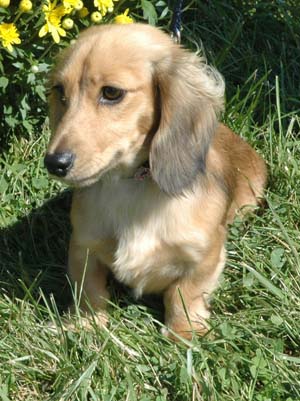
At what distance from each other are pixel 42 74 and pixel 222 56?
1055 millimetres

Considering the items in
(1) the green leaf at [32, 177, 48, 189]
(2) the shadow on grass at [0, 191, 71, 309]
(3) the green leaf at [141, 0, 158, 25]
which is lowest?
(2) the shadow on grass at [0, 191, 71, 309]

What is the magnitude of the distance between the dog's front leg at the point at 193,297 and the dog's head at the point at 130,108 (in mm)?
393

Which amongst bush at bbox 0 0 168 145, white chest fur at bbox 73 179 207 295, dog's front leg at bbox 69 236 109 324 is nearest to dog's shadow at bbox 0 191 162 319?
dog's front leg at bbox 69 236 109 324

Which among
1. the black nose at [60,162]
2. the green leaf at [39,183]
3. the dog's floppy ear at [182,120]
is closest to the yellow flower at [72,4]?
the dog's floppy ear at [182,120]

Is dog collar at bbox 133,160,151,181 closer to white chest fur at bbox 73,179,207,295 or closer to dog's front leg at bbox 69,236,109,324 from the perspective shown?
white chest fur at bbox 73,179,207,295

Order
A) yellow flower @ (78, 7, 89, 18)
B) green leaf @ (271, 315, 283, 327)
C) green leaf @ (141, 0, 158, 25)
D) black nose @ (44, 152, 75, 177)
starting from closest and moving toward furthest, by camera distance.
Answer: black nose @ (44, 152, 75, 177) → green leaf @ (271, 315, 283, 327) → yellow flower @ (78, 7, 89, 18) → green leaf @ (141, 0, 158, 25)

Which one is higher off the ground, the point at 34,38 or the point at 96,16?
the point at 96,16

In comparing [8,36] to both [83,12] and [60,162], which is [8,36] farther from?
[60,162]

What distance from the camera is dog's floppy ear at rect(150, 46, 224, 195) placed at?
2.72 metres

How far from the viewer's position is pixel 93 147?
2572 mm

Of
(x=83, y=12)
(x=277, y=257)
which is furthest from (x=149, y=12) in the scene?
(x=277, y=257)

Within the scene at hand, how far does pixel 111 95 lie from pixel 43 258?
1.19 m

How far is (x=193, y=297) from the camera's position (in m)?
3.14

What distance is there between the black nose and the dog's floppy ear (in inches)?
13.2
